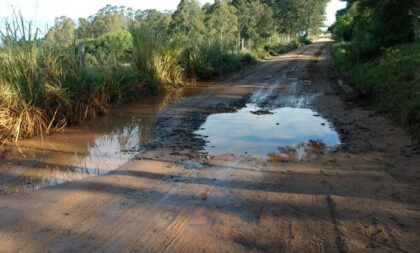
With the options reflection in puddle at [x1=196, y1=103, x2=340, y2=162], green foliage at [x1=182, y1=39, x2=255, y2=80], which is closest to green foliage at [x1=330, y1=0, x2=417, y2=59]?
reflection in puddle at [x1=196, y1=103, x2=340, y2=162]

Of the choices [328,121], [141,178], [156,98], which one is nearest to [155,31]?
[156,98]

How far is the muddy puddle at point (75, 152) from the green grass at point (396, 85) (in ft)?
15.4

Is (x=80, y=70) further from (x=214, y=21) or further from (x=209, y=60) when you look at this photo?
(x=214, y=21)

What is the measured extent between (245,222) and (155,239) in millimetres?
865

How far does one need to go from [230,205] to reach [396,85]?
6.68 m

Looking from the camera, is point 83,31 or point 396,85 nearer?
point 396,85

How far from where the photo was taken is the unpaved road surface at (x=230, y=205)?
140 inches

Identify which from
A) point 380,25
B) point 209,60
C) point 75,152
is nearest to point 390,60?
point 380,25

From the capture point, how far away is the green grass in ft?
24.3

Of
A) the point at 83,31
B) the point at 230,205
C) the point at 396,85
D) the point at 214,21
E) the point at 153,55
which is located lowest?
the point at 230,205

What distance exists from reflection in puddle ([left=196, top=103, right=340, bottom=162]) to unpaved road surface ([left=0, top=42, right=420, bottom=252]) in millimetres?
333

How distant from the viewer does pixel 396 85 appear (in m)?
9.37

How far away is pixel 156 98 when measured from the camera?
12305 millimetres

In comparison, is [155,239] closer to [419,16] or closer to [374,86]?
[374,86]
